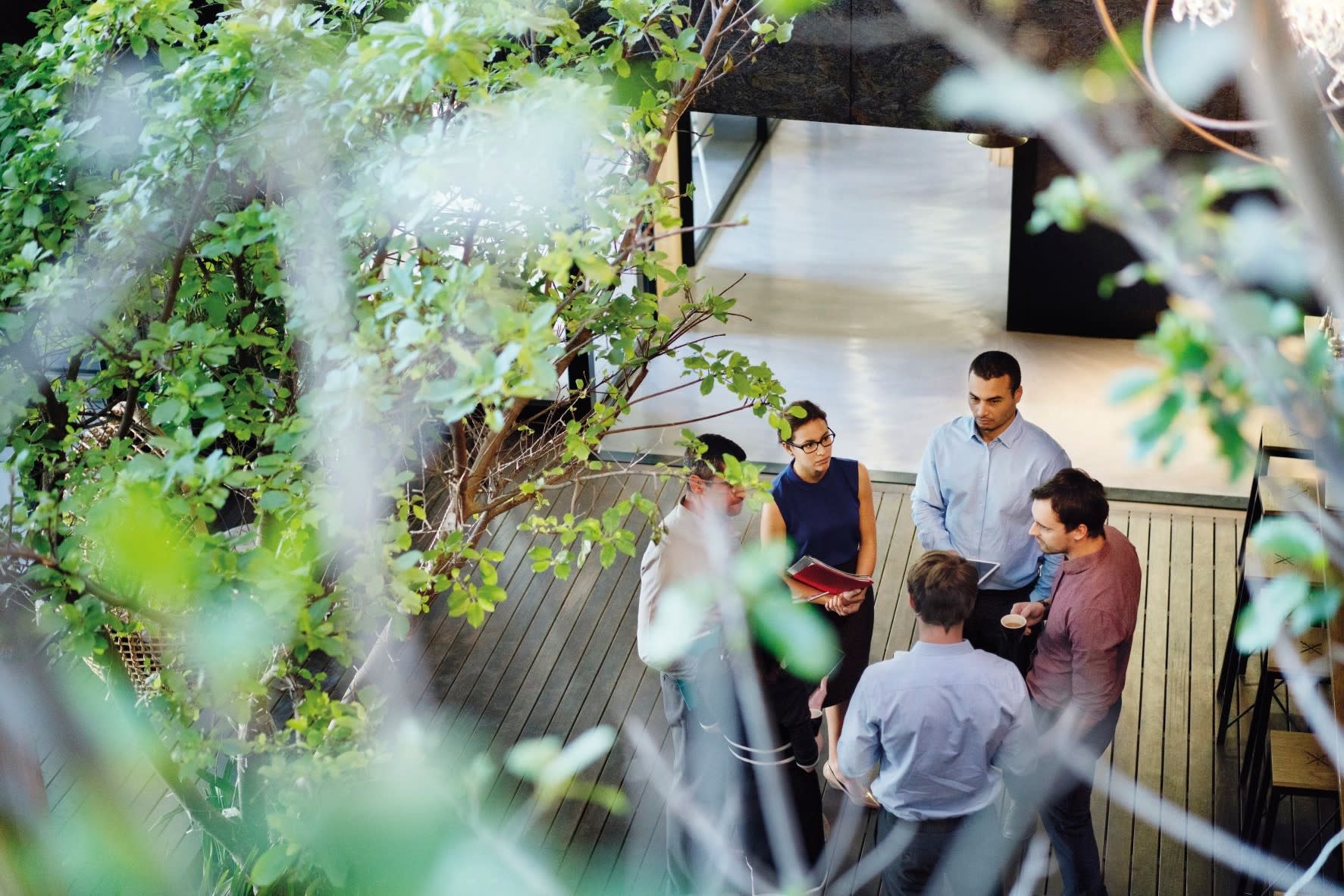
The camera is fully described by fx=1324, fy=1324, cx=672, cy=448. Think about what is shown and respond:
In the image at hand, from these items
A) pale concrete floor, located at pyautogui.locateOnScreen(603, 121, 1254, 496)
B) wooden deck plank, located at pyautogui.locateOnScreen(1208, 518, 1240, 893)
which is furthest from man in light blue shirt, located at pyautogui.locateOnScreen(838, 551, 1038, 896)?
pale concrete floor, located at pyautogui.locateOnScreen(603, 121, 1254, 496)

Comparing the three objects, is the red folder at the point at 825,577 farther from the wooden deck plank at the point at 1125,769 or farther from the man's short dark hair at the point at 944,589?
the wooden deck plank at the point at 1125,769

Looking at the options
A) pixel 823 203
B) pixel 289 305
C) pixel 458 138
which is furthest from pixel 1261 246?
pixel 823 203

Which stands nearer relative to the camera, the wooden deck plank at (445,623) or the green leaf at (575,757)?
the green leaf at (575,757)

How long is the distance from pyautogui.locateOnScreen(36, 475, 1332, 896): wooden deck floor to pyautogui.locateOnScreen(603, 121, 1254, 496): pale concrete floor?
602mm

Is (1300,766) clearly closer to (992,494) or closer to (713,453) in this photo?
(992,494)

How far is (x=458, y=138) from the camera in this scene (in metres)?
2.19

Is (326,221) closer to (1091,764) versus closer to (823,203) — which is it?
(1091,764)

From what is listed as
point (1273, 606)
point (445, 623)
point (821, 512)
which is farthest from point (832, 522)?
point (1273, 606)

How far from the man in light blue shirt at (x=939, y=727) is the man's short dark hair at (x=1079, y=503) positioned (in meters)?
0.36

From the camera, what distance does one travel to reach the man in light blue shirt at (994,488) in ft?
14.1

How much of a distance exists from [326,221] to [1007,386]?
2533 mm

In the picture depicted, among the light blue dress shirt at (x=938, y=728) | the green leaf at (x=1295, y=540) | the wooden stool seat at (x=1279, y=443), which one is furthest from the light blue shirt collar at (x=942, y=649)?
the green leaf at (x=1295, y=540)

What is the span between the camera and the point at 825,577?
427 centimetres

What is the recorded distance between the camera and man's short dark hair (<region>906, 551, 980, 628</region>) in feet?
11.3
